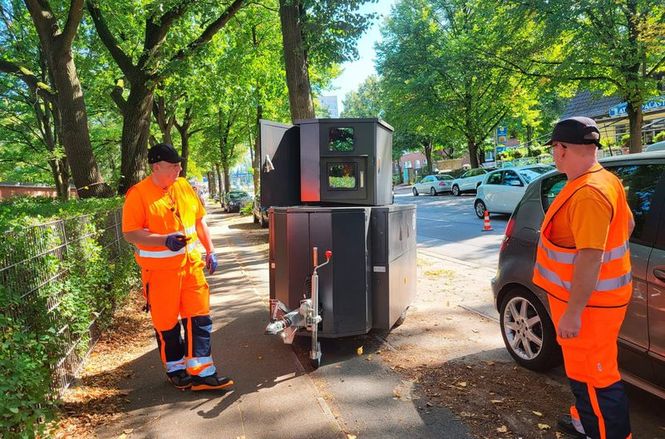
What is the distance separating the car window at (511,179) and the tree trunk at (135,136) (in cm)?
1124

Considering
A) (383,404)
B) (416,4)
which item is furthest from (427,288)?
(416,4)

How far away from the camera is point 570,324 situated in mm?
2408

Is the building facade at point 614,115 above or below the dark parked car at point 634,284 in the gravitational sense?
above

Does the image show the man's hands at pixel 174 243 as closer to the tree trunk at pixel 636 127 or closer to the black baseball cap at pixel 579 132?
the black baseball cap at pixel 579 132

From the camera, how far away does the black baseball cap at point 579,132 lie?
248cm

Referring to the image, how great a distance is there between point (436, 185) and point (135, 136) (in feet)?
81.3

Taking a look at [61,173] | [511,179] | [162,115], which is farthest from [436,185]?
[61,173]

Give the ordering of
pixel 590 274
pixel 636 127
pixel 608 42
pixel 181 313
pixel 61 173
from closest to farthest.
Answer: pixel 590 274 → pixel 181 313 → pixel 608 42 → pixel 636 127 → pixel 61 173

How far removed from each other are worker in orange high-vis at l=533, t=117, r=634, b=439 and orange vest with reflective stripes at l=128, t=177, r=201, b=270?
269 cm

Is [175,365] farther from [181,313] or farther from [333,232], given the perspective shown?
[333,232]

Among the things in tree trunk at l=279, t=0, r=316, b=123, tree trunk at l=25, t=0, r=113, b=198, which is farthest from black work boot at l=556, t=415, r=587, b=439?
tree trunk at l=25, t=0, r=113, b=198

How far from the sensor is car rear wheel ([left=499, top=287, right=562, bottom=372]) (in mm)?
3812

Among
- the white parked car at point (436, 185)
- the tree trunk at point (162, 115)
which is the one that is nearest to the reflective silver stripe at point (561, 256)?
the tree trunk at point (162, 115)

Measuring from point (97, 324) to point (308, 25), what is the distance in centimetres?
664
